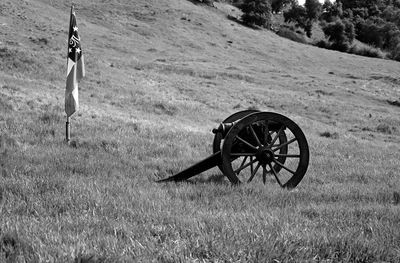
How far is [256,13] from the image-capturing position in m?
82.2

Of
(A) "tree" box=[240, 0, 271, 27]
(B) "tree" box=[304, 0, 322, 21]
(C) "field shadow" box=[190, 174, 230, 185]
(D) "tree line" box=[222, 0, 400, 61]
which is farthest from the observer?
(B) "tree" box=[304, 0, 322, 21]

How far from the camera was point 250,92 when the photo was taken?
104 feet

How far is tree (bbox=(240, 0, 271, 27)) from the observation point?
3238 inches

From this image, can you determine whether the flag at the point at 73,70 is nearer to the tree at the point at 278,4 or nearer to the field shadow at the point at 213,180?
the field shadow at the point at 213,180

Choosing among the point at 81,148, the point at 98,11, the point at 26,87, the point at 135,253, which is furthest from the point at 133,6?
the point at 135,253

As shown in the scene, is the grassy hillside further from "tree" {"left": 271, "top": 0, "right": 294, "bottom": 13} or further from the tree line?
"tree" {"left": 271, "top": 0, "right": 294, "bottom": 13}

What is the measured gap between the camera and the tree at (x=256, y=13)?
270 feet

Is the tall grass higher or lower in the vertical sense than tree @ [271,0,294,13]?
lower

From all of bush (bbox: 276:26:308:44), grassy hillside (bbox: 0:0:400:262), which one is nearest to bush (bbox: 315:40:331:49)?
bush (bbox: 276:26:308:44)

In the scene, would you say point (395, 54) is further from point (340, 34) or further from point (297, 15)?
point (297, 15)

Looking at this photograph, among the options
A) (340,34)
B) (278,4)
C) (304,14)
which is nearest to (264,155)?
(340,34)

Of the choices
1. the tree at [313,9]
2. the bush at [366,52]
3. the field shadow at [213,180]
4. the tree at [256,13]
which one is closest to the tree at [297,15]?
the tree at [313,9]

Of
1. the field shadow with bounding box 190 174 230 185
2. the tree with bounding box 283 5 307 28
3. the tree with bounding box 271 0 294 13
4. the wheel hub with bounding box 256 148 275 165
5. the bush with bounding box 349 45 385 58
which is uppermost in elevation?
the tree with bounding box 271 0 294 13

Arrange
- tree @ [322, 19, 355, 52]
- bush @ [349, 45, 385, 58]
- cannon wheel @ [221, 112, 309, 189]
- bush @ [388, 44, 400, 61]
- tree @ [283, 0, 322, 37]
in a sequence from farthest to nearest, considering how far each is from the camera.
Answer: tree @ [283, 0, 322, 37], tree @ [322, 19, 355, 52], bush @ [349, 45, 385, 58], bush @ [388, 44, 400, 61], cannon wheel @ [221, 112, 309, 189]
